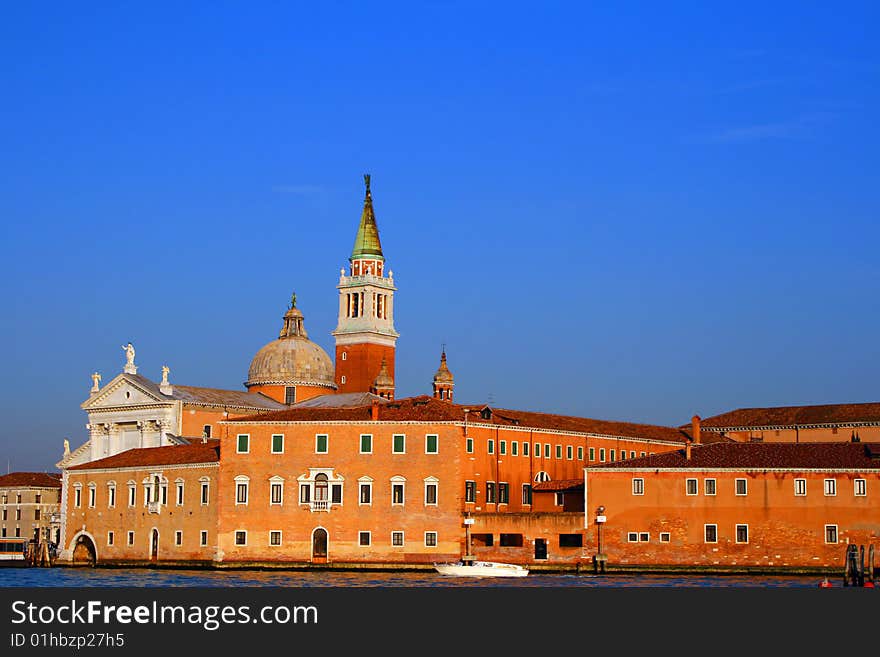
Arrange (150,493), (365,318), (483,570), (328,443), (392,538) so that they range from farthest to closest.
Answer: (365,318) < (150,493) < (328,443) < (392,538) < (483,570)

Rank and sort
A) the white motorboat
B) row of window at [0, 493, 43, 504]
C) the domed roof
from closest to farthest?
the white motorboat, the domed roof, row of window at [0, 493, 43, 504]

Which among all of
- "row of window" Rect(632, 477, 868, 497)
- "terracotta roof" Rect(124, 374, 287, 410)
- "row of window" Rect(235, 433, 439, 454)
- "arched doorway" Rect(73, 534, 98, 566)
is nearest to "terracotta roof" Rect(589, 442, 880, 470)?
"row of window" Rect(632, 477, 868, 497)

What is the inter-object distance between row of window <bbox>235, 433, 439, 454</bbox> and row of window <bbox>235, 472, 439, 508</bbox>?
3.38 ft

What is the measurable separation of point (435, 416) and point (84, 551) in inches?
783

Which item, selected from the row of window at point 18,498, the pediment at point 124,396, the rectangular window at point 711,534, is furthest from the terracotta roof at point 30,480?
the rectangular window at point 711,534

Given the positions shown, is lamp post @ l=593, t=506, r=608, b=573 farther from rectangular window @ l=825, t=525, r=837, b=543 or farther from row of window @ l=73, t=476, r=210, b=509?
row of window @ l=73, t=476, r=210, b=509

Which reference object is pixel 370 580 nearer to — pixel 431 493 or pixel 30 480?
pixel 431 493

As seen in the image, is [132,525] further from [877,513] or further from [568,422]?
[877,513]

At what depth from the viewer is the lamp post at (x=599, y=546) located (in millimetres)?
61031

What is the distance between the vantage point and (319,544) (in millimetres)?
65188

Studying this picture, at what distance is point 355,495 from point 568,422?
1538 cm

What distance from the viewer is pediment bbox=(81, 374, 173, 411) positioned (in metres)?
86.4

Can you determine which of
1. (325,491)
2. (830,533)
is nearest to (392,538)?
(325,491)
